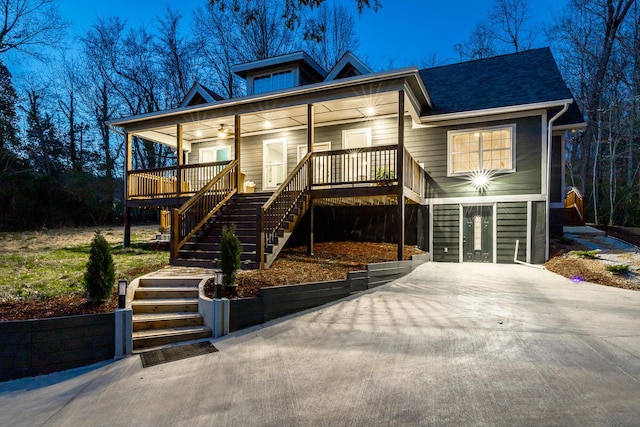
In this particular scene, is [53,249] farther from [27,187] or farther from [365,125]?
[27,187]

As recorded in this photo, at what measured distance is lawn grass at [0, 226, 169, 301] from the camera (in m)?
5.44

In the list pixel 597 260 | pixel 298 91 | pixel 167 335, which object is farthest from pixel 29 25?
pixel 597 260

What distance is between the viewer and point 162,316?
485 centimetres

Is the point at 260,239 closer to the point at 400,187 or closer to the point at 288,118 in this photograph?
the point at 400,187

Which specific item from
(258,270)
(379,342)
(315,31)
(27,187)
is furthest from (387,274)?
(27,187)

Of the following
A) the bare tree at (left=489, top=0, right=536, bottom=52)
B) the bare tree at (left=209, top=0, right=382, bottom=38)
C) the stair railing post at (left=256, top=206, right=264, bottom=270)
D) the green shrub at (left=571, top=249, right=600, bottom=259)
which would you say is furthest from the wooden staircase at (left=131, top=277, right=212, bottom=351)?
the bare tree at (left=489, top=0, right=536, bottom=52)

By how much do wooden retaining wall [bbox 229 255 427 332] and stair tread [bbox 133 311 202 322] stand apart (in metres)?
0.65

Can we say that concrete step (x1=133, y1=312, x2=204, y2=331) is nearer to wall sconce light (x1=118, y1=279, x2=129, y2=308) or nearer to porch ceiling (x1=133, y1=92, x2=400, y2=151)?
wall sconce light (x1=118, y1=279, x2=129, y2=308)

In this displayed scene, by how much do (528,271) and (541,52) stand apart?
327 inches

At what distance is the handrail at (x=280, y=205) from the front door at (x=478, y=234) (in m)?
4.98

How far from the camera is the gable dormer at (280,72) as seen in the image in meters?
12.6

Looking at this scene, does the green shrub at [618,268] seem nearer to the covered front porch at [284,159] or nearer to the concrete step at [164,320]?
the covered front porch at [284,159]

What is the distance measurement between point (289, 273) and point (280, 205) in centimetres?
199

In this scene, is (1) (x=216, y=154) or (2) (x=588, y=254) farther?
(1) (x=216, y=154)
